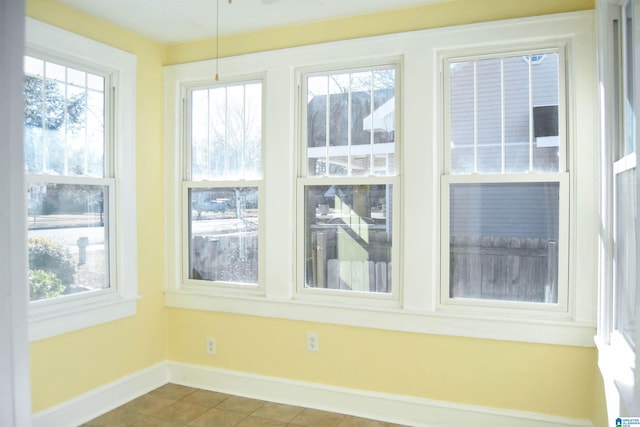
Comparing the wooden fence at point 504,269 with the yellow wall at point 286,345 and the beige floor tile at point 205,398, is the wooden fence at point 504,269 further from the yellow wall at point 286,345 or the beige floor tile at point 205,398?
the beige floor tile at point 205,398

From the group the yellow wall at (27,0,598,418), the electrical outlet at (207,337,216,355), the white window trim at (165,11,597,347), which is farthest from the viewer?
the electrical outlet at (207,337,216,355)

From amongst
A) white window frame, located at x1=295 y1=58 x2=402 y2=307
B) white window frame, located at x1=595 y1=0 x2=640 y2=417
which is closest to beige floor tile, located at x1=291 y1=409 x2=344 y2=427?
white window frame, located at x1=295 y1=58 x2=402 y2=307

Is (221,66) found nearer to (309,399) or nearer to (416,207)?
(416,207)

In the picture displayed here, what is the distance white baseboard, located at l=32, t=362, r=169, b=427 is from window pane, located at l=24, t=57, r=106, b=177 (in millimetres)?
1458

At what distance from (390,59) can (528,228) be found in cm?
139

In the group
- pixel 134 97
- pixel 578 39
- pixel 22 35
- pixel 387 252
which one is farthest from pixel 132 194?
pixel 578 39

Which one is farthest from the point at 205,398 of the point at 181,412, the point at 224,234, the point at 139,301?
the point at 224,234

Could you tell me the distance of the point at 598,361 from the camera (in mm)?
2424

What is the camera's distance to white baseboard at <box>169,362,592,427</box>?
275 cm

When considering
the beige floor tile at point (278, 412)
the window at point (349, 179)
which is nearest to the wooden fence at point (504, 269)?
the window at point (349, 179)

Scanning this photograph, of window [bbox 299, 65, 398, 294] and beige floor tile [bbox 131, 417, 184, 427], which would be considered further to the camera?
window [bbox 299, 65, 398, 294]

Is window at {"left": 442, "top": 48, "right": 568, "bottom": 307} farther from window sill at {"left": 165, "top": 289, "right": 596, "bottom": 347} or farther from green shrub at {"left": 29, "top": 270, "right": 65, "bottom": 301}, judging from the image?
green shrub at {"left": 29, "top": 270, "right": 65, "bottom": 301}

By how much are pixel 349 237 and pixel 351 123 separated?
791 millimetres

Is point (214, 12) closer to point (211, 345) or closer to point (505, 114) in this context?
point (505, 114)
